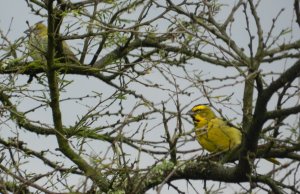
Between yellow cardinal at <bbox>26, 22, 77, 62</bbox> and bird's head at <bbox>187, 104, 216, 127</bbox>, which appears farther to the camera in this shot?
bird's head at <bbox>187, 104, 216, 127</bbox>

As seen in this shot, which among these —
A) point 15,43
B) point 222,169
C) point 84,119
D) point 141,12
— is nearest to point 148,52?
point 141,12

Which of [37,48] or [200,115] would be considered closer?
[37,48]

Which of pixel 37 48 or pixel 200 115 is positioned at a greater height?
pixel 200 115

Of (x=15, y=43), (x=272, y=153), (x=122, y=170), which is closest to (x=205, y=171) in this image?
(x=272, y=153)

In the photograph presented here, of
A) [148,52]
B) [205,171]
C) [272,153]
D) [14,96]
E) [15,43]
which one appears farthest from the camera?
[148,52]

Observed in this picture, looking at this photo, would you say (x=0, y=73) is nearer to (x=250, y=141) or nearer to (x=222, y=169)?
(x=222, y=169)

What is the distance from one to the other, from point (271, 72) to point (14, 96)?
2.80 meters

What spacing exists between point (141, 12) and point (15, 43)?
1.72 m

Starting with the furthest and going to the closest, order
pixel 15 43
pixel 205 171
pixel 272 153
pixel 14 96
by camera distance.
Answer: pixel 14 96
pixel 15 43
pixel 205 171
pixel 272 153

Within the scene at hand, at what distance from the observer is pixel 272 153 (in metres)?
5.25

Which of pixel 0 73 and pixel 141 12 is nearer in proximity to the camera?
pixel 0 73

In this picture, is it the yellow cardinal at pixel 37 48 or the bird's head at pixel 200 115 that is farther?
the bird's head at pixel 200 115

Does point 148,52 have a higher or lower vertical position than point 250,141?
higher

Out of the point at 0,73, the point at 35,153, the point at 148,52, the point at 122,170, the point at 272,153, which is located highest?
the point at 148,52
